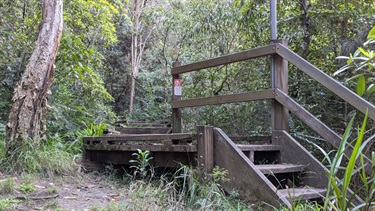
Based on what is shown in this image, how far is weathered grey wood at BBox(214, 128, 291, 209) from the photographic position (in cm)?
308

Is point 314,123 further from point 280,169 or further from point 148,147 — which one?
point 148,147

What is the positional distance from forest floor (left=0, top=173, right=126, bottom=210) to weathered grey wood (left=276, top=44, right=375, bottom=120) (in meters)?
2.17

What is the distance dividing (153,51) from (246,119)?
12154 mm

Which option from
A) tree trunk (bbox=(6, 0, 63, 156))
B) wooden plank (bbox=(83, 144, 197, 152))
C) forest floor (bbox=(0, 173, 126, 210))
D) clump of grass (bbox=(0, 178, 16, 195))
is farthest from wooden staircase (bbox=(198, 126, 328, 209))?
tree trunk (bbox=(6, 0, 63, 156))

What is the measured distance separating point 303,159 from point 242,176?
75 cm

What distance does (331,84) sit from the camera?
10.8 feet

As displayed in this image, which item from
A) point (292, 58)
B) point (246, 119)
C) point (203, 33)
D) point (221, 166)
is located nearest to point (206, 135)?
point (221, 166)

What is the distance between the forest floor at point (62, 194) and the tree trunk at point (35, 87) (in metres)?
0.81

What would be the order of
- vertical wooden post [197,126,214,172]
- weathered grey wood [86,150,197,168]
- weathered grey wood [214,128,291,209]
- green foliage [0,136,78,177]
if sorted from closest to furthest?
weathered grey wood [214,128,291,209] < vertical wooden post [197,126,214,172] < weathered grey wood [86,150,197,168] < green foliage [0,136,78,177]

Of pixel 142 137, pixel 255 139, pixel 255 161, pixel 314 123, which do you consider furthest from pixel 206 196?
pixel 142 137

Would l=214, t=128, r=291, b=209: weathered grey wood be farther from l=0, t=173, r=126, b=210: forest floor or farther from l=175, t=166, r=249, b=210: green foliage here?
l=0, t=173, r=126, b=210: forest floor

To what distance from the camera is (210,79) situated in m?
7.02

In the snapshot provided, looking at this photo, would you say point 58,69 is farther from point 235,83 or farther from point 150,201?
point 150,201

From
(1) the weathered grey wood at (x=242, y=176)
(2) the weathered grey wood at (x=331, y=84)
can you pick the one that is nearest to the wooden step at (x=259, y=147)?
(1) the weathered grey wood at (x=242, y=176)
